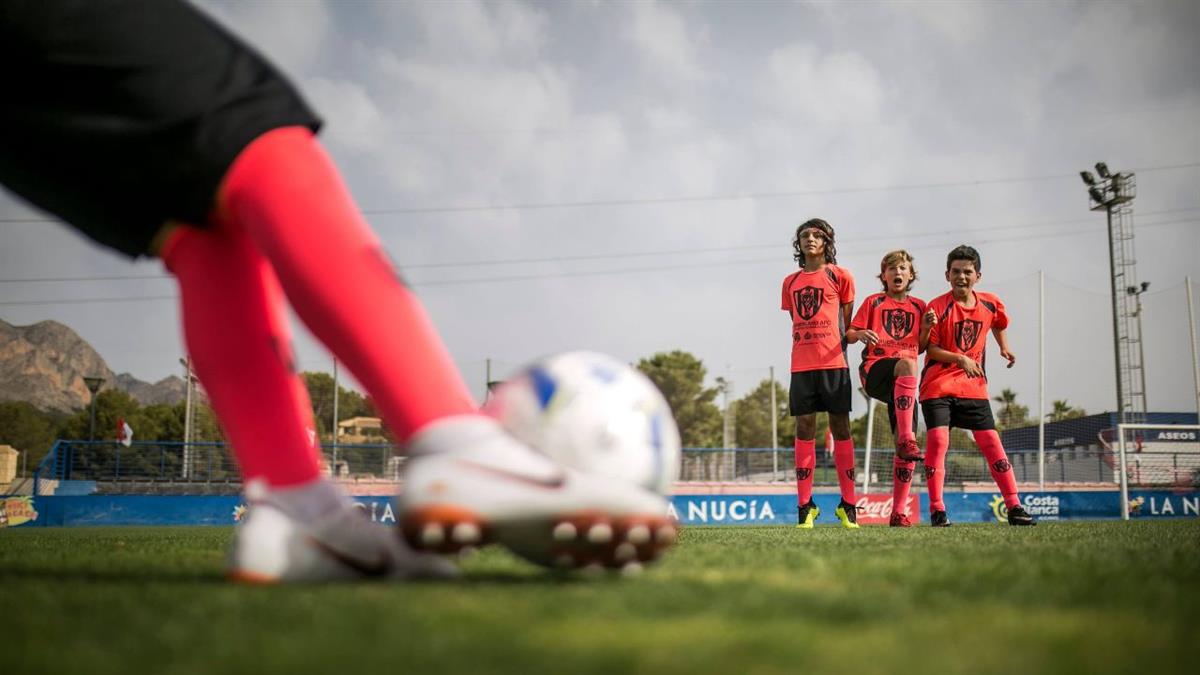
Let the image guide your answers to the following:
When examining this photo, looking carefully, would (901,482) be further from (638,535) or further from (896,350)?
(638,535)

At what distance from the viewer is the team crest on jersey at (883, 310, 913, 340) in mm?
8328

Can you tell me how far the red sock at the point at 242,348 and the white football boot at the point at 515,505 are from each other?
1.41ft

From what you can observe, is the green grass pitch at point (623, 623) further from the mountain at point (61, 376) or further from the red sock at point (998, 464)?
the mountain at point (61, 376)

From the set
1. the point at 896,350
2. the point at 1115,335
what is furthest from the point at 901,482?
the point at 1115,335

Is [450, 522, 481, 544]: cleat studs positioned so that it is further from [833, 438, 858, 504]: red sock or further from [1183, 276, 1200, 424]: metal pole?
[1183, 276, 1200, 424]: metal pole

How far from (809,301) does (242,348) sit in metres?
6.76

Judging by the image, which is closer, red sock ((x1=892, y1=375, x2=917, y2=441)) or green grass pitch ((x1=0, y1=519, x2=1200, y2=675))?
green grass pitch ((x1=0, y1=519, x2=1200, y2=675))

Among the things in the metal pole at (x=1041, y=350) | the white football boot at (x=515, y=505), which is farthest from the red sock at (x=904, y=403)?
the metal pole at (x=1041, y=350)

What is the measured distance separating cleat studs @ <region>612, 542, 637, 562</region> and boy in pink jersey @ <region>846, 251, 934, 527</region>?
6.66 m

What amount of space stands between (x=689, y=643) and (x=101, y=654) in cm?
72

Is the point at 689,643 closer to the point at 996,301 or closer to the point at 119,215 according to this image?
the point at 119,215

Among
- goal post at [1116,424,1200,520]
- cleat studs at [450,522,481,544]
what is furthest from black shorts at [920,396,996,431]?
goal post at [1116,424,1200,520]

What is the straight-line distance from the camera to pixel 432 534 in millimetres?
1649

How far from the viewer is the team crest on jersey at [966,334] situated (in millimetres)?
7648
